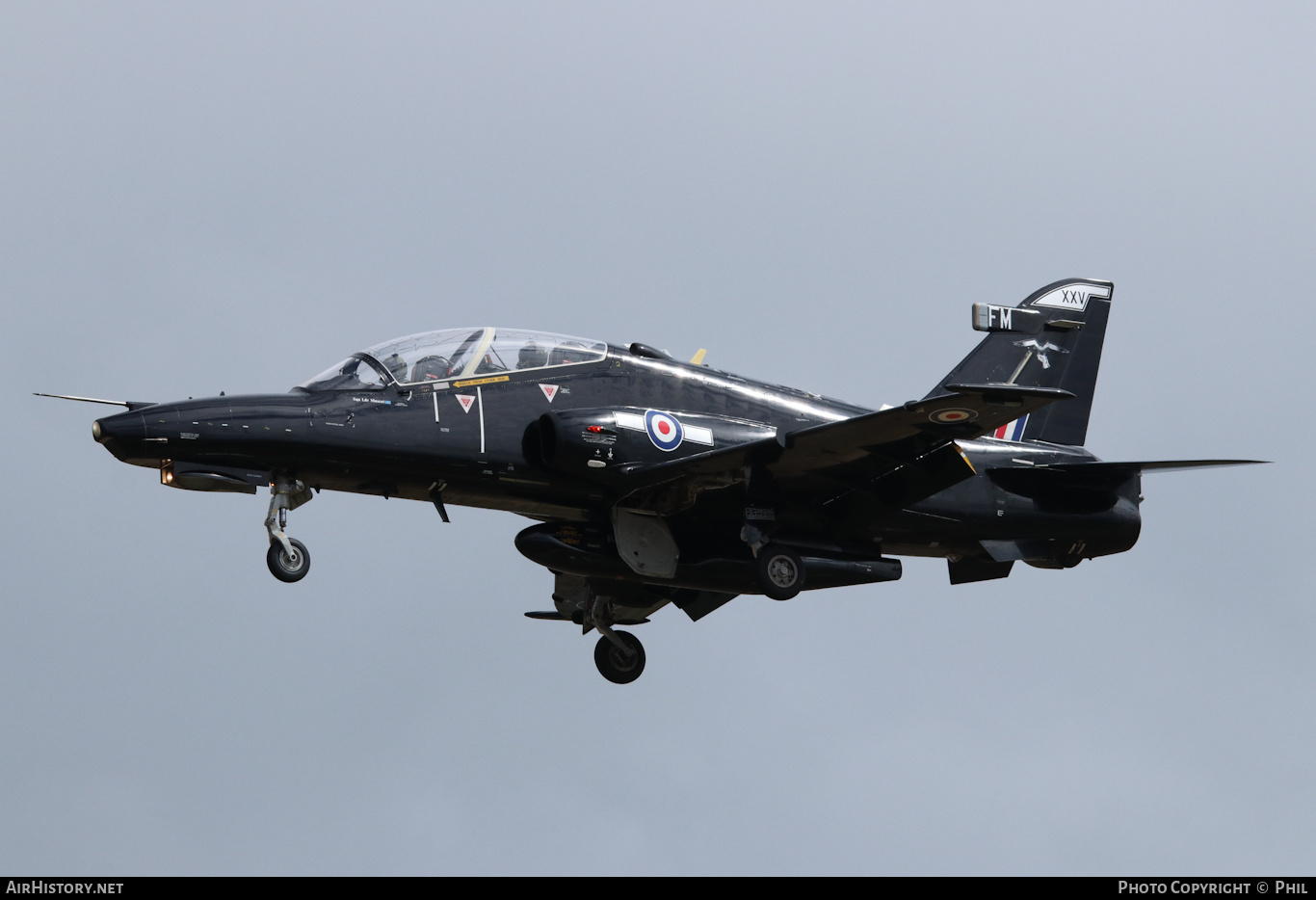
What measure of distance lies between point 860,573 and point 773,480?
228cm

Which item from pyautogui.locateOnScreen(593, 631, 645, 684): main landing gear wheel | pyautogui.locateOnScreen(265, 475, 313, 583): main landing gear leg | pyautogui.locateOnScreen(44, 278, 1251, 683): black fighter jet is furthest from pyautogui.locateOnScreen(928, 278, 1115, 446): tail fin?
pyautogui.locateOnScreen(265, 475, 313, 583): main landing gear leg

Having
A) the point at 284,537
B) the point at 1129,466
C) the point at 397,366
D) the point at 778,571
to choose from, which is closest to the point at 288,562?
the point at 284,537

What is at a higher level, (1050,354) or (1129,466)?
(1050,354)

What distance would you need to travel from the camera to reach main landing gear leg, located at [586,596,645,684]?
2653 cm

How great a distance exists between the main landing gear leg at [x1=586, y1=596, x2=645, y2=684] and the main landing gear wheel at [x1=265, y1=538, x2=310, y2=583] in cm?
670

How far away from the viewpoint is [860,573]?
79.8 feet

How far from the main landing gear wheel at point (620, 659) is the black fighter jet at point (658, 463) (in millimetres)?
33

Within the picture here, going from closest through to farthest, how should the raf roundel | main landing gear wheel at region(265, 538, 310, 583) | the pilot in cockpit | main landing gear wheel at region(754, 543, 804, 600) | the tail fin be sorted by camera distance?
main landing gear wheel at region(265, 538, 310, 583) < the pilot in cockpit < the raf roundel < main landing gear wheel at region(754, 543, 804, 600) < the tail fin

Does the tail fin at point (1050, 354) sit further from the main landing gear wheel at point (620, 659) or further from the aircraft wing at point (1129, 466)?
the main landing gear wheel at point (620, 659)

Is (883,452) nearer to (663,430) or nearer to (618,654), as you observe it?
(663,430)

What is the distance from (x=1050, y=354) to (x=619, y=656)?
27.1 feet

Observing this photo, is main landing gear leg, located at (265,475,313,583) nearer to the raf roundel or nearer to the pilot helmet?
the pilot helmet

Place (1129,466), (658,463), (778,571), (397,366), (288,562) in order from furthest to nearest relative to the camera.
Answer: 1. (1129,466)
2. (778,571)
3. (658,463)
4. (397,366)
5. (288,562)

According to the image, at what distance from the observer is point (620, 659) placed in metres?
26.6
